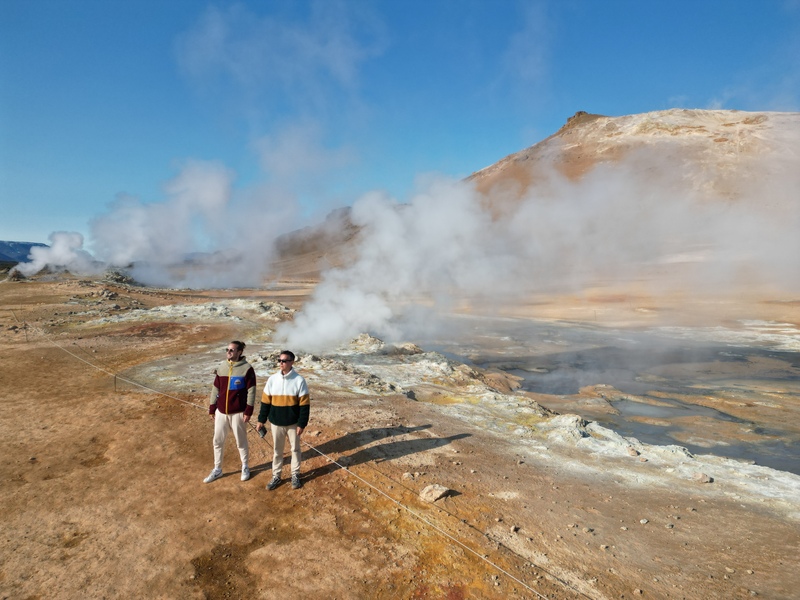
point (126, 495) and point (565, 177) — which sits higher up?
point (565, 177)

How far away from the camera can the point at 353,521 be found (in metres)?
5.34

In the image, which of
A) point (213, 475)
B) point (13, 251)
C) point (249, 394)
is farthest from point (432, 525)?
point (13, 251)

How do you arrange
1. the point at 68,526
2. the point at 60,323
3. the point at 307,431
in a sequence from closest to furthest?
the point at 68,526 → the point at 307,431 → the point at 60,323

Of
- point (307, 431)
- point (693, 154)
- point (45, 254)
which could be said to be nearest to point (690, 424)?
point (307, 431)

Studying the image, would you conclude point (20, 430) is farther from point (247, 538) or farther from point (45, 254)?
point (45, 254)

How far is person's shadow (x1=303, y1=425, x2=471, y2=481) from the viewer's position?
6.76 m

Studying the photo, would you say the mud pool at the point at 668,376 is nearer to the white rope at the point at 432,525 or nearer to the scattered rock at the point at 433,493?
the scattered rock at the point at 433,493

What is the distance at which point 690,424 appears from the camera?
456 inches

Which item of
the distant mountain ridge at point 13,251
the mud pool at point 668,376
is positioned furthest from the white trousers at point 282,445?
the distant mountain ridge at point 13,251

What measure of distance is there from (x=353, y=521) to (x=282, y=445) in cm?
137

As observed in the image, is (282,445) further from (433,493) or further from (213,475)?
(433,493)

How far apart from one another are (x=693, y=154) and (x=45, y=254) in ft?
350

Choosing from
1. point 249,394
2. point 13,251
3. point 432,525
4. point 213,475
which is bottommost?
point 432,525

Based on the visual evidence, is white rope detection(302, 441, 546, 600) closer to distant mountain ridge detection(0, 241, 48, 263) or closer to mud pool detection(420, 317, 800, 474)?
mud pool detection(420, 317, 800, 474)
